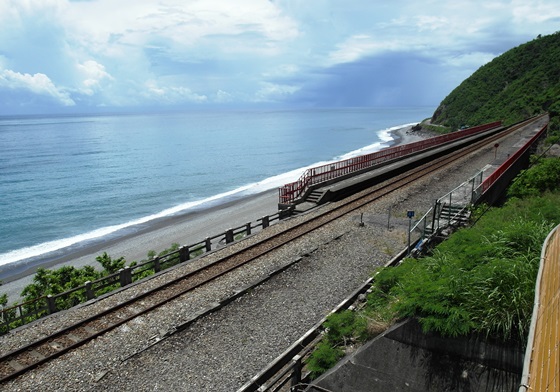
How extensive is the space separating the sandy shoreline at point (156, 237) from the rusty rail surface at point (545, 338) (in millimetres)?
26886

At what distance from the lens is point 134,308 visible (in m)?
12.9

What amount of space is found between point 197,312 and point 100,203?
1623 inches

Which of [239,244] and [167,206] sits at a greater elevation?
[239,244]

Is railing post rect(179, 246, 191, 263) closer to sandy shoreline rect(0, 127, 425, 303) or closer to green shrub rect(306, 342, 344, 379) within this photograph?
green shrub rect(306, 342, 344, 379)

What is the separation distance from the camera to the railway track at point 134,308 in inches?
410

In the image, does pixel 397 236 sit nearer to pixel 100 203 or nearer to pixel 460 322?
pixel 460 322

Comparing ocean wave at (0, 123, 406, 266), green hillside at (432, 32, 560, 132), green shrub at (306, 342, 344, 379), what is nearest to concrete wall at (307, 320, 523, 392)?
green shrub at (306, 342, 344, 379)

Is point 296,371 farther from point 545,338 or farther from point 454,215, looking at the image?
point 454,215

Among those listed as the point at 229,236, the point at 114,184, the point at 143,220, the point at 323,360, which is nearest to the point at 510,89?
the point at 114,184

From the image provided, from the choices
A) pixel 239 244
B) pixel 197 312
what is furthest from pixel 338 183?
pixel 197 312

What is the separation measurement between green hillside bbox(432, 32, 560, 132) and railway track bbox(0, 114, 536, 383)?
235ft

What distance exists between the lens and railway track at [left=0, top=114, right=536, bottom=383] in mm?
10414

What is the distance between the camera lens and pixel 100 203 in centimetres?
4912

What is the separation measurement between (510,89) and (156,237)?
343 ft
